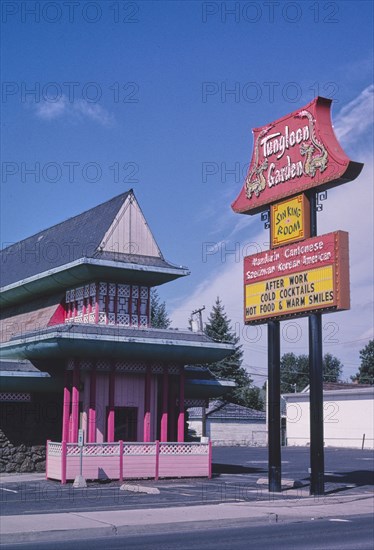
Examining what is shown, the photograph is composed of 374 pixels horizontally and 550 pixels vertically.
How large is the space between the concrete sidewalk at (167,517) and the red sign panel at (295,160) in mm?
9479

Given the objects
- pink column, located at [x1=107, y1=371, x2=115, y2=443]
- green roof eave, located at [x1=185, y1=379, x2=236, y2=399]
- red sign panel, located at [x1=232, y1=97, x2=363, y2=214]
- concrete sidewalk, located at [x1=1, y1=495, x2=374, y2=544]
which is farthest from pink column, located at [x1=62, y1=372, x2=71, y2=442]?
concrete sidewalk, located at [x1=1, y1=495, x2=374, y2=544]

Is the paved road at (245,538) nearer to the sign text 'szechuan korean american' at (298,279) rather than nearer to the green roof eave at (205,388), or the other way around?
the sign text 'szechuan korean american' at (298,279)

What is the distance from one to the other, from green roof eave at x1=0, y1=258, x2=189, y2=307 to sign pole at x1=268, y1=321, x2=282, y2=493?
7.14m

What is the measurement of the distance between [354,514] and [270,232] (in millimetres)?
10097

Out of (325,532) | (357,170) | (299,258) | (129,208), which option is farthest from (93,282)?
(325,532)

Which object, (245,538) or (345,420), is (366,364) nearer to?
(345,420)

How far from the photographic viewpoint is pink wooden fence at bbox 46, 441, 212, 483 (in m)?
26.0

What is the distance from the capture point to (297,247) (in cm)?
2375

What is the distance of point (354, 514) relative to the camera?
61.4 feet

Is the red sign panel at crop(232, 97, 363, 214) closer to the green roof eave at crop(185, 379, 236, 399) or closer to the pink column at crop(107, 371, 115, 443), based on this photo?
the pink column at crop(107, 371, 115, 443)

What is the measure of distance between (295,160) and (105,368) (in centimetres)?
1067

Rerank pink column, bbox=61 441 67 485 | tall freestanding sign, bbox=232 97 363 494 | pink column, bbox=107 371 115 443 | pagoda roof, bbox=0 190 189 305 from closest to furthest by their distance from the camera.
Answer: tall freestanding sign, bbox=232 97 363 494
pink column, bbox=61 441 67 485
pink column, bbox=107 371 115 443
pagoda roof, bbox=0 190 189 305

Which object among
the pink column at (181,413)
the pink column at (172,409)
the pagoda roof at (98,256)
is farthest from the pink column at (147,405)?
the pagoda roof at (98,256)

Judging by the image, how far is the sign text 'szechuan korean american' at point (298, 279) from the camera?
22.1m
